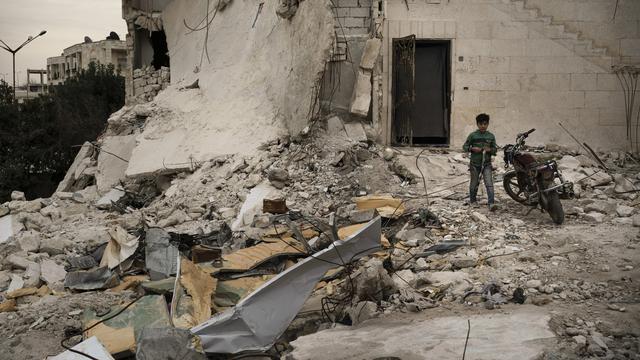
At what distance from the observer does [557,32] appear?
41.2ft

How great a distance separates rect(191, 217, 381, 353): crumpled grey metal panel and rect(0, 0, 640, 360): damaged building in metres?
0.02

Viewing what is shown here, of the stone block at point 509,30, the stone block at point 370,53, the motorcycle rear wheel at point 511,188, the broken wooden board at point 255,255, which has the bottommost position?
the broken wooden board at point 255,255

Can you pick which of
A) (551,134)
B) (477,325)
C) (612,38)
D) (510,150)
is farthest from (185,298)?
(612,38)

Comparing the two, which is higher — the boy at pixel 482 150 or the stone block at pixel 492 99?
the stone block at pixel 492 99

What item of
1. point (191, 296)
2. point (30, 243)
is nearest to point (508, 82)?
point (191, 296)

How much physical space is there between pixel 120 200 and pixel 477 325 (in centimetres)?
869

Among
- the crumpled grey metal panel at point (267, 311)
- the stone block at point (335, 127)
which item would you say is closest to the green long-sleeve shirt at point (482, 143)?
the crumpled grey metal panel at point (267, 311)

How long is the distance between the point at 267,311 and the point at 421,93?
805 cm

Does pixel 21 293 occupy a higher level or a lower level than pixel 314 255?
lower

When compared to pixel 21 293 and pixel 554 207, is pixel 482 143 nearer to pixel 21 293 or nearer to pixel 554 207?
pixel 554 207

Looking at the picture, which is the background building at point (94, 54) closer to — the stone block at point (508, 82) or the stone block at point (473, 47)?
the stone block at point (473, 47)

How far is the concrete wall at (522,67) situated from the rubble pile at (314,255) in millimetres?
1119

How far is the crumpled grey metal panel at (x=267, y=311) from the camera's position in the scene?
5.62 m

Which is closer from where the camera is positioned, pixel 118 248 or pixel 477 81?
pixel 118 248
